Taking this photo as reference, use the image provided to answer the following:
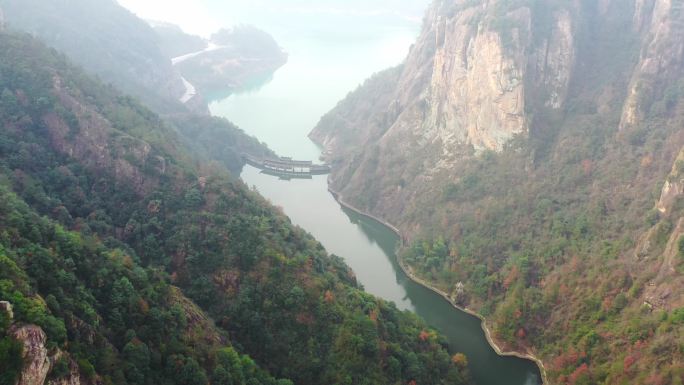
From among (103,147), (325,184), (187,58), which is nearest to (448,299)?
(103,147)

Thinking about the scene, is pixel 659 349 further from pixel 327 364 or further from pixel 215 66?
pixel 215 66

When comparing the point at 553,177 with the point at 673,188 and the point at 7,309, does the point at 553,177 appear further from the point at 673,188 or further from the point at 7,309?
the point at 7,309

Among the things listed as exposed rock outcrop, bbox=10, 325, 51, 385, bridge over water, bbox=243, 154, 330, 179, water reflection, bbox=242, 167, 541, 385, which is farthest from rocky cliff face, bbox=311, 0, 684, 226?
exposed rock outcrop, bbox=10, 325, 51, 385

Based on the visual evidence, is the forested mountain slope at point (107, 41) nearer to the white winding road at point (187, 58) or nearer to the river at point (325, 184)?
the white winding road at point (187, 58)

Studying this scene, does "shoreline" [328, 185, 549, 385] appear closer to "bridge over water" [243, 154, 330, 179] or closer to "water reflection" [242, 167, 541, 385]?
"water reflection" [242, 167, 541, 385]

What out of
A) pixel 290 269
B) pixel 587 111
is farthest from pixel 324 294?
pixel 587 111

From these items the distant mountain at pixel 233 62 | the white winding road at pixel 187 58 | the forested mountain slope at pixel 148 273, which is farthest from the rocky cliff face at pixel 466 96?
the distant mountain at pixel 233 62
